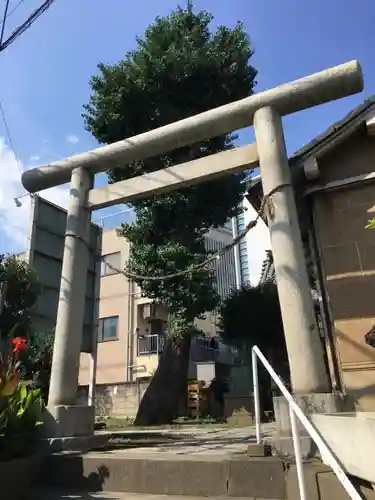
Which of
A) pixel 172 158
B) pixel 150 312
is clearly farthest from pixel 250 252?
pixel 172 158

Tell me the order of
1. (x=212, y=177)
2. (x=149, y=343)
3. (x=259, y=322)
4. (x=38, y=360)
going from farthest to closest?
1. (x=149, y=343)
2. (x=259, y=322)
3. (x=38, y=360)
4. (x=212, y=177)

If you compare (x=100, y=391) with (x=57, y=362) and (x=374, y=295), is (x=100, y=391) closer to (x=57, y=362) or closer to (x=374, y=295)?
(x=57, y=362)

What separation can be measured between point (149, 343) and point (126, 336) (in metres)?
1.48

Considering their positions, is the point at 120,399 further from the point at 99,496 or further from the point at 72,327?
the point at 99,496

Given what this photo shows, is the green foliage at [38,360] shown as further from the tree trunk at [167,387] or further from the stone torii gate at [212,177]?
the stone torii gate at [212,177]

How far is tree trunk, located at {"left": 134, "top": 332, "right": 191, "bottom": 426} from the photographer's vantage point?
1255cm

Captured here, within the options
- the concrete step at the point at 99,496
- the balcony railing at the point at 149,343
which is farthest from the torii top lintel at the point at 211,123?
the balcony railing at the point at 149,343

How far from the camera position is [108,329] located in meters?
25.0

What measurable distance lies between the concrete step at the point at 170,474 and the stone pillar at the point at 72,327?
0.70 metres

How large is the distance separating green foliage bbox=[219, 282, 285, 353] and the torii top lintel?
11467 mm

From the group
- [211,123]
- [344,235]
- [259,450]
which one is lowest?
[259,450]

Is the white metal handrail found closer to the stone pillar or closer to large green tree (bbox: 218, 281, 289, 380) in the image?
the stone pillar

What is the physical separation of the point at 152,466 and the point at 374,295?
378 centimetres

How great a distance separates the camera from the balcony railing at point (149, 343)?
23.4m
